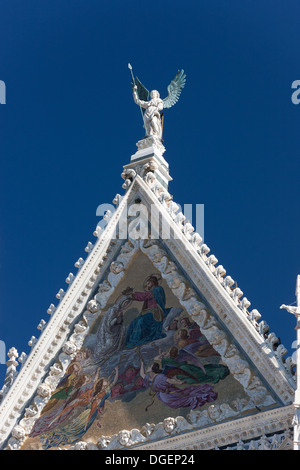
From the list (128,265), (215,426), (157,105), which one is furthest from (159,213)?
(215,426)

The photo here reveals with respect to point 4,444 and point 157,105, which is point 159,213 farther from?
point 4,444

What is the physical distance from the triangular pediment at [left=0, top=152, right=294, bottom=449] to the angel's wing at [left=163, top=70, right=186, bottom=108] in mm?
1550

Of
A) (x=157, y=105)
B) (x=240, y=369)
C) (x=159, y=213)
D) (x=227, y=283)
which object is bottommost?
(x=240, y=369)

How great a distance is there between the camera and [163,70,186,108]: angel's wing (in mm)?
18594

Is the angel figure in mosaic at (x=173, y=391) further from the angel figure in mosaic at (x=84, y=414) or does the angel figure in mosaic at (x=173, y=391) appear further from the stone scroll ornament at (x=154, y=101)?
the stone scroll ornament at (x=154, y=101)

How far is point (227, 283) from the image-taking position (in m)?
15.6

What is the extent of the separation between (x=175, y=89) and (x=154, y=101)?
49cm

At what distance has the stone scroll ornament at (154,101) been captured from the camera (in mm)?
18312

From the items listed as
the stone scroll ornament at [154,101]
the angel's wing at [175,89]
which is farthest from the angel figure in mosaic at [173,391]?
the angel's wing at [175,89]

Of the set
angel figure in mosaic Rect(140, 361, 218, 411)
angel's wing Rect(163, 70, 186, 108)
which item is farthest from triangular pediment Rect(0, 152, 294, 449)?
angel's wing Rect(163, 70, 186, 108)

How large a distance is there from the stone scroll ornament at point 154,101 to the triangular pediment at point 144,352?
109cm

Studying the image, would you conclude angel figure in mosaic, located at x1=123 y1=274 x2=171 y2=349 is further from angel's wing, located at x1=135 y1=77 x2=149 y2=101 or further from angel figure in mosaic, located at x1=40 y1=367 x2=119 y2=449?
angel's wing, located at x1=135 y1=77 x2=149 y2=101

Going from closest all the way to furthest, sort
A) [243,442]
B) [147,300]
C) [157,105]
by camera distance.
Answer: [243,442], [147,300], [157,105]

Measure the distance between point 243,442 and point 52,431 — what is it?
108 inches
